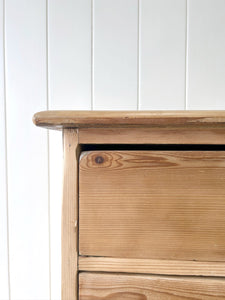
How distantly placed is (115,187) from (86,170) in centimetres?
6

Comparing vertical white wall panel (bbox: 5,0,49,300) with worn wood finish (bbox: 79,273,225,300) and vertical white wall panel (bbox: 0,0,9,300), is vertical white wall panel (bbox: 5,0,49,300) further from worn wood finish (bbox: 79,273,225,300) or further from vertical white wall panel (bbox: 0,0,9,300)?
worn wood finish (bbox: 79,273,225,300)

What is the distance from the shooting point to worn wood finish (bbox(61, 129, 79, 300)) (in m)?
0.45

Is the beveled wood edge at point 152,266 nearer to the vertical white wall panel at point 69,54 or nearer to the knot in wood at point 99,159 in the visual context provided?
the knot in wood at point 99,159

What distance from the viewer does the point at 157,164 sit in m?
0.44

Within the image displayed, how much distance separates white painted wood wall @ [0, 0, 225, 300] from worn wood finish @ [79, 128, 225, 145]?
42 cm

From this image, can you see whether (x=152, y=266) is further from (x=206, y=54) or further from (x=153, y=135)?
(x=206, y=54)

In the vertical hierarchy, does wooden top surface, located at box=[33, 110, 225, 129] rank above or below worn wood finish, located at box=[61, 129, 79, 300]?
above

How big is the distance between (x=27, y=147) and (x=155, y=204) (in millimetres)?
565

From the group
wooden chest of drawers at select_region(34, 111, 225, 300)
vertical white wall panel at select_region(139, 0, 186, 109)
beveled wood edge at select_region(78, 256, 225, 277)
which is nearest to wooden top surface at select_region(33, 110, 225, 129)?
wooden chest of drawers at select_region(34, 111, 225, 300)

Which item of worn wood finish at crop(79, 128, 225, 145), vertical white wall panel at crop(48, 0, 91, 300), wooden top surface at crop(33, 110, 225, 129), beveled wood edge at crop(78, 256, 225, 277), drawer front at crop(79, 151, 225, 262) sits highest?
vertical white wall panel at crop(48, 0, 91, 300)

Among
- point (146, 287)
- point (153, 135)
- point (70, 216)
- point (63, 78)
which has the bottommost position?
point (146, 287)

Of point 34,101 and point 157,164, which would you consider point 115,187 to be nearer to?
point 157,164

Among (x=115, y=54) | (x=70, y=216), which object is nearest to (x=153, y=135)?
(x=70, y=216)

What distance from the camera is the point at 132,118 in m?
0.41
